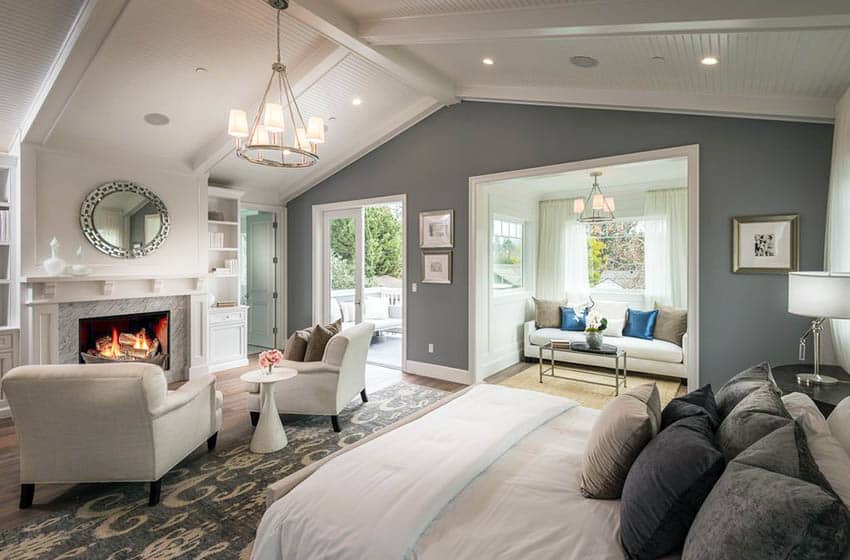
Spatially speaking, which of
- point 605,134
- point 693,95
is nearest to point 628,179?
point 605,134

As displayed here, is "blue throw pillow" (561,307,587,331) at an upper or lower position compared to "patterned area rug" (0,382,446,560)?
upper

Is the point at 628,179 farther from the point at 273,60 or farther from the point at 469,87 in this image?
the point at 273,60

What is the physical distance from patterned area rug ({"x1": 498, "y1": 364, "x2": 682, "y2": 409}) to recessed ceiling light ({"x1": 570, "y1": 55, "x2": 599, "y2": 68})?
307 cm

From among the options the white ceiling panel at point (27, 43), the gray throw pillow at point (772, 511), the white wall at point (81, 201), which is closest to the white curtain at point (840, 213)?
the gray throw pillow at point (772, 511)

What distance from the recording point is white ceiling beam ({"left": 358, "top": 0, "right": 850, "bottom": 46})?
2164 millimetres

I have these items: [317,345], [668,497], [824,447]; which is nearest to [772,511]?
[668,497]

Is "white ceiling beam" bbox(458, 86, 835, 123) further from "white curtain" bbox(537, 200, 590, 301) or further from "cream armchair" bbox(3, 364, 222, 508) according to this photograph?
"cream armchair" bbox(3, 364, 222, 508)

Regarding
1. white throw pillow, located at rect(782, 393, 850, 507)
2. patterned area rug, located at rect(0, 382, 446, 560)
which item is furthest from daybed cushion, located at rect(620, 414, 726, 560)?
patterned area rug, located at rect(0, 382, 446, 560)

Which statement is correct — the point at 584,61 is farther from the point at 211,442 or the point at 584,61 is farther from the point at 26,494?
the point at 26,494

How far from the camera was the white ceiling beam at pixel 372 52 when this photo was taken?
3.31 m

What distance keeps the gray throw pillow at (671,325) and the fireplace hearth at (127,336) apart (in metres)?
6.00

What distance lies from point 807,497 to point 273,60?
180 inches

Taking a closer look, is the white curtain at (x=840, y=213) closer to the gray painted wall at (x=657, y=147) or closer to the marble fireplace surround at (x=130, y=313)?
the gray painted wall at (x=657, y=147)

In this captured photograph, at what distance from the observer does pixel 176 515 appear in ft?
8.14
